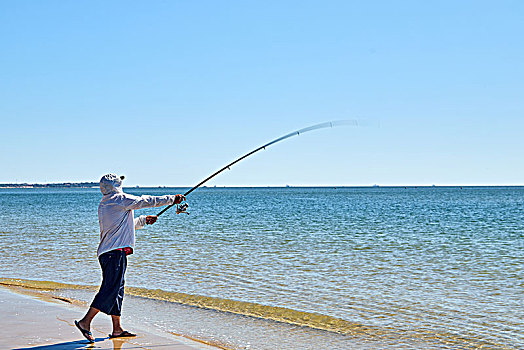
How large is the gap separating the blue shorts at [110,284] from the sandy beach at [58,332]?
35cm

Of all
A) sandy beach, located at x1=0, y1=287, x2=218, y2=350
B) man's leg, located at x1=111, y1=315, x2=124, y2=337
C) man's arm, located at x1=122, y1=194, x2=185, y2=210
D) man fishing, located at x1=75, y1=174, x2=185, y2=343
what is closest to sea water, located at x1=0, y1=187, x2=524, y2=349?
sandy beach, located at x1=0, y1=287, x2=218, y2=350

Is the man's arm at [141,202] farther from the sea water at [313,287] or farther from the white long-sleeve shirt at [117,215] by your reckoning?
the sea water at [313,287]

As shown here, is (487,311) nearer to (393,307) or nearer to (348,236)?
(393,307)

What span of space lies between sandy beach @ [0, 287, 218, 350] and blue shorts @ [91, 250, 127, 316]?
1.15 feet

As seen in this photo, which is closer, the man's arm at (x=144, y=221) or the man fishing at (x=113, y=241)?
the man fishing at (x=113, y=241)

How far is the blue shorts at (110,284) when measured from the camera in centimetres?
539

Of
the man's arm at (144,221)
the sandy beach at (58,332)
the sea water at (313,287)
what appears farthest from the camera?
the sea water at (313,287)

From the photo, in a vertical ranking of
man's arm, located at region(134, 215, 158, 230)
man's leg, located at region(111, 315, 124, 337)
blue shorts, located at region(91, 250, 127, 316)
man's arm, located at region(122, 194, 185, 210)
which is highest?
man's arm, located at region(122, 194, 185, 210)

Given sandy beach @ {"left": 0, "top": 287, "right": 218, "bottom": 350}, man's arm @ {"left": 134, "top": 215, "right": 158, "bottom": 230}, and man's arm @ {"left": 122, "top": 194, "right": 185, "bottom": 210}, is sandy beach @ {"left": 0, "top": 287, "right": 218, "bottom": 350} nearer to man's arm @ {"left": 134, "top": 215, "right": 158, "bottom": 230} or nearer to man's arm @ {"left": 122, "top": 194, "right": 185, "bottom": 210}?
man's arm @ {"left": 134, "top": 215, "right": 158, "bottom": 230}

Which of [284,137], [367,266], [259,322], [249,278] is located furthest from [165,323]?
[367,266]

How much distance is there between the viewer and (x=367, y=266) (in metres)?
12.3

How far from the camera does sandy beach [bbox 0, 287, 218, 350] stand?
5312mm

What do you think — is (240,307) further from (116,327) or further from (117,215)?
(117,215)

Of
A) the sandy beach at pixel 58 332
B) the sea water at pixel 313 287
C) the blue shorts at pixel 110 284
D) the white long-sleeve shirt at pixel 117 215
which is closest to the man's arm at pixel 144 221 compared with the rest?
the white long-sleeve shirt at pixel 117 215
